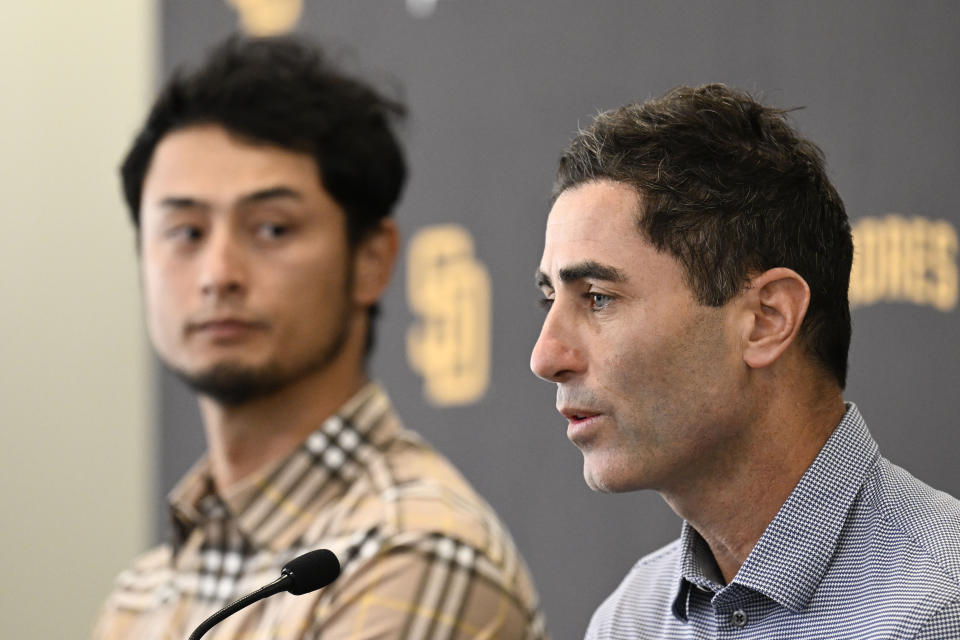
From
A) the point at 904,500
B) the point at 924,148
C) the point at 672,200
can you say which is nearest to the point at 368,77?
the point at 924,148

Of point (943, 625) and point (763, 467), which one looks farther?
point (763, 467)

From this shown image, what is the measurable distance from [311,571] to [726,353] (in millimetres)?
456

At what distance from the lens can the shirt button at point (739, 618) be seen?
48.1 inches

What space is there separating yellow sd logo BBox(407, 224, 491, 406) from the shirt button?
59.8 inches

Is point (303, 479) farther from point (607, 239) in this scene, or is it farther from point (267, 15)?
point (267, 15)

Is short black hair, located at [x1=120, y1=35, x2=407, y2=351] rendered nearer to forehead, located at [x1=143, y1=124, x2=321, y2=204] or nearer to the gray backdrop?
forehead, located at [x1=143, y1=124, x2=321, y2=204]

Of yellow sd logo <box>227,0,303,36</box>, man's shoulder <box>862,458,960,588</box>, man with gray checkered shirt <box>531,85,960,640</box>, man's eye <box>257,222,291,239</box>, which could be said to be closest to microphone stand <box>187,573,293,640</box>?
man with gray checkered shirt <box>531,85,960,640</box>

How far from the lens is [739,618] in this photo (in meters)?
1.23

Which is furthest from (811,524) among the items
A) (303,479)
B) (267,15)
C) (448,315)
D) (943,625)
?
(267,15)

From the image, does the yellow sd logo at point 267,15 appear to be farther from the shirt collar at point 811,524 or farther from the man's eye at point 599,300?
the shirt collar at point 811,524

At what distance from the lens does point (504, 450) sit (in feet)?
8.86

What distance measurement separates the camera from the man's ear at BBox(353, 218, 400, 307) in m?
2.19

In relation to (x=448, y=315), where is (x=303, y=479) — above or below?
below

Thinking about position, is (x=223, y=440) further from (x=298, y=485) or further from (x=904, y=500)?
(x=904, y=500)
